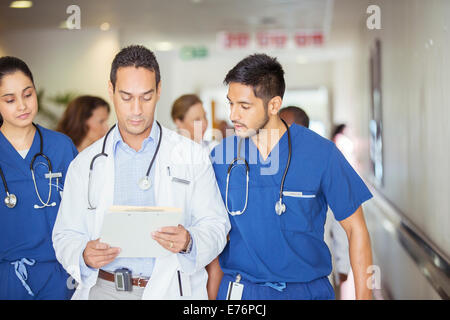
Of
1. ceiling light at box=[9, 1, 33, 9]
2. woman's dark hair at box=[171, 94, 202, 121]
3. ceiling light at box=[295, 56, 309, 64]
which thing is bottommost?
woman's dark hair at box=[171, 94, 202, 121]

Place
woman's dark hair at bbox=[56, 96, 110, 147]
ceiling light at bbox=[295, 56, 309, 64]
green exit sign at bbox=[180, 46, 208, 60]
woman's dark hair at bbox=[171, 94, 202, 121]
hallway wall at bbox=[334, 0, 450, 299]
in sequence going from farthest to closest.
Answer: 1. ceiling light at bbox=[295, 56, 309, 64]
2. green exit sign at bbox=[180, 46, 208, 60]
3. woman's dark hair at bbox=[171, 94, 202, 121]
4. woman's dark hair at bbox=[56, 96, 110, 147]
5. hallway wall at bbox=[334, 0, 450, 299]

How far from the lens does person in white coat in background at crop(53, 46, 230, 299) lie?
1.73 meters

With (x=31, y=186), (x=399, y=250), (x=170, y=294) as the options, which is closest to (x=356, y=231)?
(x=170, y=294)

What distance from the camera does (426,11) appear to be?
2965mm

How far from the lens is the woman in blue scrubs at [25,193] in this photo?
190 cm

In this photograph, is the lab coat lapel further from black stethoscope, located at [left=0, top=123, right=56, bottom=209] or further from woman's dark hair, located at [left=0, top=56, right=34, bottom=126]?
woman's dark hair, located at [left=0, top=56, right=34, bottom=126]

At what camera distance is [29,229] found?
6.38 ft

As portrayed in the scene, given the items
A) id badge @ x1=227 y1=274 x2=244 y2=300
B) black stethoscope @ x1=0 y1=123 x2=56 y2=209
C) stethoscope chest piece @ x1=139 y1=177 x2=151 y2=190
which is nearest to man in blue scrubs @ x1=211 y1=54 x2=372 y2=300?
id badge @ x1=227 y1=274 x2=244 y2=300

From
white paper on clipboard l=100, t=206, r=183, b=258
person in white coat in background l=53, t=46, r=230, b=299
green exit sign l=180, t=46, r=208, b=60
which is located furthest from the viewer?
green exit sign l=180, t=46, r=208, b=60

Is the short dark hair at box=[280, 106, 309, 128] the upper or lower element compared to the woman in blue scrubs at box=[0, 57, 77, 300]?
upper

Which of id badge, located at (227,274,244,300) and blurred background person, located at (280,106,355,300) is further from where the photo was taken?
blurred background person, located at (280,106,355,300)

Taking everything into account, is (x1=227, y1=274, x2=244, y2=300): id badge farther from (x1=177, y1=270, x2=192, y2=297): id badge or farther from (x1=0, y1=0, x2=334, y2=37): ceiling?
(x1=0, y1=0, x2=334, y2=37): ceiling

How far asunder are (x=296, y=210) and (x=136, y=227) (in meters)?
0.56

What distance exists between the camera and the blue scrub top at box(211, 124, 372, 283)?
183 cm
